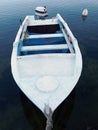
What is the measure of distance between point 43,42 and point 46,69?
4.78 meters

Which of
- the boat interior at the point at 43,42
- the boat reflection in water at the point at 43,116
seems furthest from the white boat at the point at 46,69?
the boat reflection in water at the point at 43,116

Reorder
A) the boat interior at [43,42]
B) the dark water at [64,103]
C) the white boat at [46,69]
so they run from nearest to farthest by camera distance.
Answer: the white boat at [46,69], the dark water at [64,103], the boat interior at [43,42]

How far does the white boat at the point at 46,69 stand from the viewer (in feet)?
28.6

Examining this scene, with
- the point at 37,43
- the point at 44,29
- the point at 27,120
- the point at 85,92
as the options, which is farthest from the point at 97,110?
the point at 44,29

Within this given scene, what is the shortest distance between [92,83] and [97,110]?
2762 millimetres

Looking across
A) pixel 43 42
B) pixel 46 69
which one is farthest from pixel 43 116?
pixel 43 42

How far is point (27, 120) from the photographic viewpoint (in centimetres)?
1016

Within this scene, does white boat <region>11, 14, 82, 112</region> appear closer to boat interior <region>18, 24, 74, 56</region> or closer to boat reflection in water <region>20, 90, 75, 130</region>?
boat interior <region>18, 24, 74, 56</region>

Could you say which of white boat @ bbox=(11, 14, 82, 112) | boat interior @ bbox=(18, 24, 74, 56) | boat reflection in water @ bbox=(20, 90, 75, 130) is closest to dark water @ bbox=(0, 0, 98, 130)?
boat reflection in water @ bbox=(20, 90, 75, 130)

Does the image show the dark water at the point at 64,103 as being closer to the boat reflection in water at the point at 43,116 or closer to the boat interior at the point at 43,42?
the boat reflection in water at the point at 43,116

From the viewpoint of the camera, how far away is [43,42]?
14.8 meters

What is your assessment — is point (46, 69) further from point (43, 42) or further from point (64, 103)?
point (43, 42)

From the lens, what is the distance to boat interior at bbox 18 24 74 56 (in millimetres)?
12492

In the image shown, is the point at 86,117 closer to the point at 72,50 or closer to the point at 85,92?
the point at 85,92
